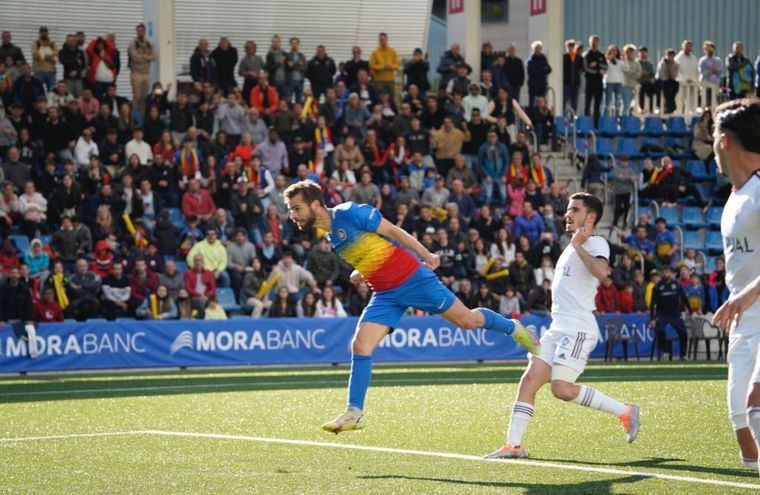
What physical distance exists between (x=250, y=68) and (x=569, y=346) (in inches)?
831

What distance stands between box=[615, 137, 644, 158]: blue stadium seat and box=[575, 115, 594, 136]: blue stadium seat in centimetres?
82

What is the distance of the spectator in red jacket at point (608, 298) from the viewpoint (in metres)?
27.5

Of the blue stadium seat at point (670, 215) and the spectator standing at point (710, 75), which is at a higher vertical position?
the spectator standing at point (710, 75)

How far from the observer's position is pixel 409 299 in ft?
34.9

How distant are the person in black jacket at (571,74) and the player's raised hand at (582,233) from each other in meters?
23.1

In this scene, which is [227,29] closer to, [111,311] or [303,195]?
[111,311]

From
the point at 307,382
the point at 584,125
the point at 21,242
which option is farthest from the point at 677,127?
the point at 307,382

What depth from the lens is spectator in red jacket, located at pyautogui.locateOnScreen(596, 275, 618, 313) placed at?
2745 centimetres

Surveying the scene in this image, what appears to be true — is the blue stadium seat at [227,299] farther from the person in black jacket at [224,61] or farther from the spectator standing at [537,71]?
the spectator standing at [537,71]

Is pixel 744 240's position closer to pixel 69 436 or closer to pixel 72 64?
pixel 69 436

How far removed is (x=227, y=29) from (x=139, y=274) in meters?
12.5

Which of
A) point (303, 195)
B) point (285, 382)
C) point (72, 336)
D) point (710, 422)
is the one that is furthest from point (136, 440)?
point (72, 336)

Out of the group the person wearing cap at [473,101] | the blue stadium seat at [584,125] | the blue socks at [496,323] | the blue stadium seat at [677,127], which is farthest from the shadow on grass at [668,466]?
the blue stadium seat at [677,127]

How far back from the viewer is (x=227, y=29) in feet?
118
